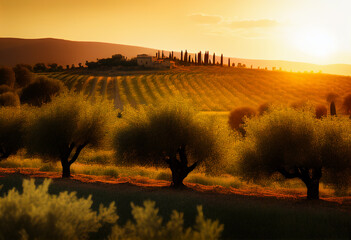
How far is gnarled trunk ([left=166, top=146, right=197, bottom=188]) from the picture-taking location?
31641 mm

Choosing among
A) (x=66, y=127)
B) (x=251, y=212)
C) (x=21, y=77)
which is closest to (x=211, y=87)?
(x=21, y=77)

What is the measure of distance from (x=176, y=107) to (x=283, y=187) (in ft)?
49.7

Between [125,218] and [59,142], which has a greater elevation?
[59,142]

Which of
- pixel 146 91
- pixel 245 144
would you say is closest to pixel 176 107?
pixel 245 144

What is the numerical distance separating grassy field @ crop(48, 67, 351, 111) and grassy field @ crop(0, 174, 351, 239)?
86875 mm

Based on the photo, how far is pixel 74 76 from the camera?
15525 cm

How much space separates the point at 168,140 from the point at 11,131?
23.0 m

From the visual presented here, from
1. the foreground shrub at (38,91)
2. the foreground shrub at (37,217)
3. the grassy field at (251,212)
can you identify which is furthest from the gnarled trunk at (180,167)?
the foreground shrub at (38,91)

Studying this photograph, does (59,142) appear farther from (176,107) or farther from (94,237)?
(94,237)

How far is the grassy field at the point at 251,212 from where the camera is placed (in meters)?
18.1

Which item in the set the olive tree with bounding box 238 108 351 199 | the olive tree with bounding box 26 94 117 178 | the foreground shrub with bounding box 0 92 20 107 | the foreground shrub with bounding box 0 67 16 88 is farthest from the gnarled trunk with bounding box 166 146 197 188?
the foreground shrub with bounding box 0 67 16 88

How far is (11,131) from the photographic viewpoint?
43.1 m

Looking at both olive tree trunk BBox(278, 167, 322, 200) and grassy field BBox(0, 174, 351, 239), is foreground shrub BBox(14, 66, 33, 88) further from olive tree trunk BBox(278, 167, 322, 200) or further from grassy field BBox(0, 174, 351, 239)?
olive tree trunk BBox(278, 167, 322, 200)

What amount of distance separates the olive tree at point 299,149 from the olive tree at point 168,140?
14.1 feet
